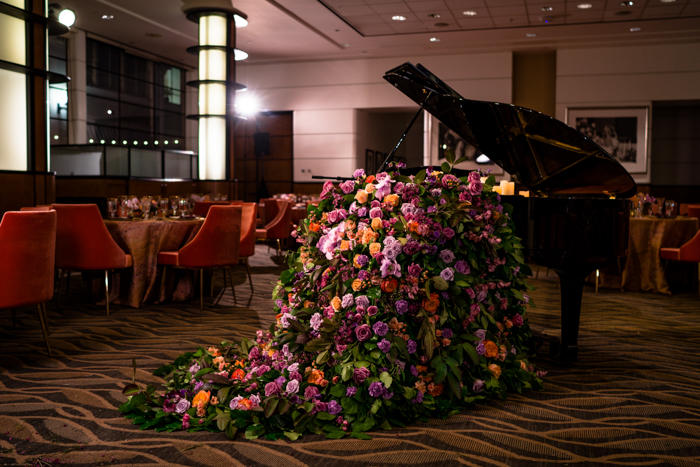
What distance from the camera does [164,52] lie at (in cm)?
1171

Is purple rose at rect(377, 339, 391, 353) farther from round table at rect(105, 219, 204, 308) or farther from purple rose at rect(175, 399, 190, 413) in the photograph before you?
round table at rect(105, 219, 204, 308)

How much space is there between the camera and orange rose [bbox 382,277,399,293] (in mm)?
2326

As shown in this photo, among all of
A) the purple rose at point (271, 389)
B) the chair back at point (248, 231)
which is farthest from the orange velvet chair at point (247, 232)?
the purple rose at point (271, 389)

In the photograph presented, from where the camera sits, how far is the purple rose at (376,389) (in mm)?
2240

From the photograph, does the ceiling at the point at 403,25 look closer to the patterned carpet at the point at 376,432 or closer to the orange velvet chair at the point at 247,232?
the orange velvet chair at the point at 247,232

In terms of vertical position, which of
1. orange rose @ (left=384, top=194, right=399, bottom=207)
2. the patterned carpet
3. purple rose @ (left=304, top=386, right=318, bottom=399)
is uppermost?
orange rose @ (left=384, top=194, right=399, bottom=207)

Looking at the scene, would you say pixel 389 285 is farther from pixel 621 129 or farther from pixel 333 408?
pixel 621 129

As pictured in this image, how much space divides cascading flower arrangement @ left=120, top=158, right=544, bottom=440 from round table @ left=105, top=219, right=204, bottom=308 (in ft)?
7.13

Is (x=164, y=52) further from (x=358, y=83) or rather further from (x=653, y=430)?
(x=653, y=430)

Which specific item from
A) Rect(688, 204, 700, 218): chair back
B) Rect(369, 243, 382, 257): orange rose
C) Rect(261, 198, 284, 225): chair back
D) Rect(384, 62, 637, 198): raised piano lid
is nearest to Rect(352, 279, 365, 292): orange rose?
Rect(369, 243, 382, 257): orange rose

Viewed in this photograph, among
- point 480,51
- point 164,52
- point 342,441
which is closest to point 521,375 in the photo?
point 342,441

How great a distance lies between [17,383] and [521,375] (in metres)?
2.50

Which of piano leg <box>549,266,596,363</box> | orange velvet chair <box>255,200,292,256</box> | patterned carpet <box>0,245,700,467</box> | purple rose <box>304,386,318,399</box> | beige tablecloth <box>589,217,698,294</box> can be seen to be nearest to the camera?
patterned carpet <box>0,245,700,467</box>

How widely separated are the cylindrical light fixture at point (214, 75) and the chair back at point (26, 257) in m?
5.93
